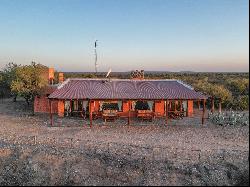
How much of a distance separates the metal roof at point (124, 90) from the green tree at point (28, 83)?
2791 mm

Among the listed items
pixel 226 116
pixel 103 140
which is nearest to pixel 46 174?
pixel 103 140

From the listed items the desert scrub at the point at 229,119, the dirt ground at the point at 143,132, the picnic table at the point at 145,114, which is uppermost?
the picnic table at the point at 145,114

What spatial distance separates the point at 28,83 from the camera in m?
29.5

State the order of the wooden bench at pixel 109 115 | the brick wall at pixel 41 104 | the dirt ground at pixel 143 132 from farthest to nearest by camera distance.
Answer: the brick wall at pixel 41 104 → the wooden bench at pixel 109 115 → the dirt ground at pixel 143 132

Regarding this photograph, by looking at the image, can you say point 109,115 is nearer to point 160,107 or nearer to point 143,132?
point 143,132

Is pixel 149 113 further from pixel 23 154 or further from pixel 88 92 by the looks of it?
pixel 23 154

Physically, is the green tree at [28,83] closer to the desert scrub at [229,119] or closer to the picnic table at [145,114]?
the picnic table at [145,114]

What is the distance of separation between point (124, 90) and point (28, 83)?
886 centimetres

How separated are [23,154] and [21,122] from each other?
7313 mm

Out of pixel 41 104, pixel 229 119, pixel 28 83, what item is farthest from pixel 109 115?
pixel 28 83

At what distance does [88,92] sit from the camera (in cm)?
2489

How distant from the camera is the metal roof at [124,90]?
2392 centimetres

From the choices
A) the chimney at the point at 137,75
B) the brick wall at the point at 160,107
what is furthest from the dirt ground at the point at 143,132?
the chimney at the point at 137,75

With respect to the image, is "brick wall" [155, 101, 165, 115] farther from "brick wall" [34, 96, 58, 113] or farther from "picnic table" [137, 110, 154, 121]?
"brick wall" [34, 96, 58, 113]
